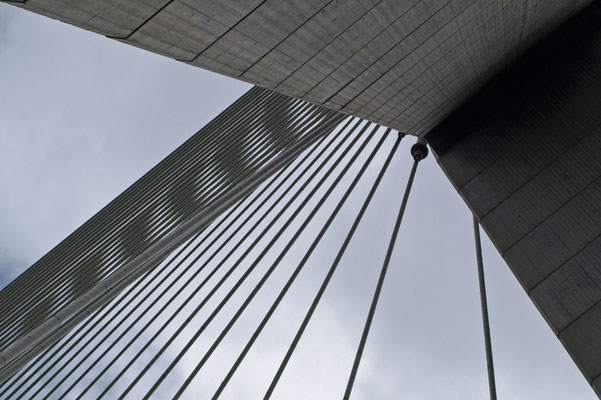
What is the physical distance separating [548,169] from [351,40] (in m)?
4.12

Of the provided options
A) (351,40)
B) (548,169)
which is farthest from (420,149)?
(351,40)

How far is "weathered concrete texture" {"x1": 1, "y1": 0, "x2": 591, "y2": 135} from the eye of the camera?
368 centimetres

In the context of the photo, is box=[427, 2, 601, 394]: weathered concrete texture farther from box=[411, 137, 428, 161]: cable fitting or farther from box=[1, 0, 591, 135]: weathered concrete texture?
box=[1, 0, 591, 135]: weathered concrete texture

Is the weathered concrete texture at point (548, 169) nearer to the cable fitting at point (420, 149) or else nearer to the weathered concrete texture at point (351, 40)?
the cable fitting at point (420, 149)

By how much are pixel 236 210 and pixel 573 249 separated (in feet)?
32.1

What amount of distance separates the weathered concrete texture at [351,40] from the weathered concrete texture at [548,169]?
1.26 feet

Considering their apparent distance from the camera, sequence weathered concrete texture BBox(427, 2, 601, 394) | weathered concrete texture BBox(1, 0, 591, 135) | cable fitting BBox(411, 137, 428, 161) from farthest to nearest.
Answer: cable fitting BBox(411, 137, 428, 161), weathered concrete texture BBox(427, 2, 601, 394), weathered concrete texture BBox(1, 0, 591, 135)

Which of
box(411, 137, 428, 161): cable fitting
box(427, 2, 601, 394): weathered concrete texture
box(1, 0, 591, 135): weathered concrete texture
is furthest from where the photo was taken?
box(411, 137, 428, 161): cable fitting

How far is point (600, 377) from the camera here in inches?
237

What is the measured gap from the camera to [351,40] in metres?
5.15

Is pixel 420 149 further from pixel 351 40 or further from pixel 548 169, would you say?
pixel 351 40

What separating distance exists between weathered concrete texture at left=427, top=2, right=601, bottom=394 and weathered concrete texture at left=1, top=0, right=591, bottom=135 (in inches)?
15.2

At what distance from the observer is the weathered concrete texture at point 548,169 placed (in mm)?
6520

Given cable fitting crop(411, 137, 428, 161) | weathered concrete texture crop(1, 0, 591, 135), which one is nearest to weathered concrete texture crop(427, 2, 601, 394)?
cable fitting crop(411, 137, 428, 161)
